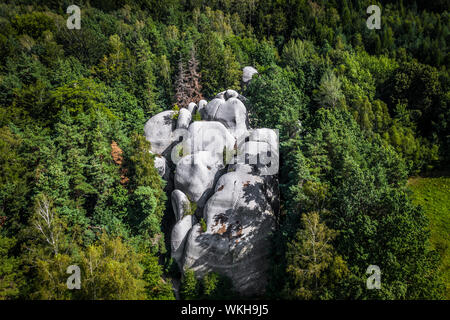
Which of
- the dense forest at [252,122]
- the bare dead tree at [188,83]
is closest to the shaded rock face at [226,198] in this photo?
the dense forest at [252,122]

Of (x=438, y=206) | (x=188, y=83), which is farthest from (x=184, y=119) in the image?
(x=438, y=206)

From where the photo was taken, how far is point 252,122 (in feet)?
155

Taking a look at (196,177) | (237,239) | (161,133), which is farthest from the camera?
(161,133)

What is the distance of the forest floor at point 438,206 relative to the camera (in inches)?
1407

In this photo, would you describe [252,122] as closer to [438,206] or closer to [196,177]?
[196,177]

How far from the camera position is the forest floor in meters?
35.8

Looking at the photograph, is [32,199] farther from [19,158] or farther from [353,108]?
[353,108]

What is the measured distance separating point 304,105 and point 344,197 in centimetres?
2721

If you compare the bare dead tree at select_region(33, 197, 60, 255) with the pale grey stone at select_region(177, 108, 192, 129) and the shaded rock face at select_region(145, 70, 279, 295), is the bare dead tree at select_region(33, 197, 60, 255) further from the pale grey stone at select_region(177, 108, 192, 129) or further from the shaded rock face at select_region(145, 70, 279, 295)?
the pale grey stone at select_region(177, 108, 192, 129)

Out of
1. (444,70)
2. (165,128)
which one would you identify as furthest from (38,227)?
(444,70)

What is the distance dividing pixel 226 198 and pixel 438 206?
1273 inches

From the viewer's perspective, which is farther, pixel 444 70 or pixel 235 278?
pixel 444 70

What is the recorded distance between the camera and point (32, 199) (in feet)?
106

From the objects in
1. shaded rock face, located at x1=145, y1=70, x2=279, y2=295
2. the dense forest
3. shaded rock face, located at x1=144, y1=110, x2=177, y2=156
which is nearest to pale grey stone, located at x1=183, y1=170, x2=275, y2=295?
shaded rock face, located at x1=145, y1=70, x2=279, y2=295
